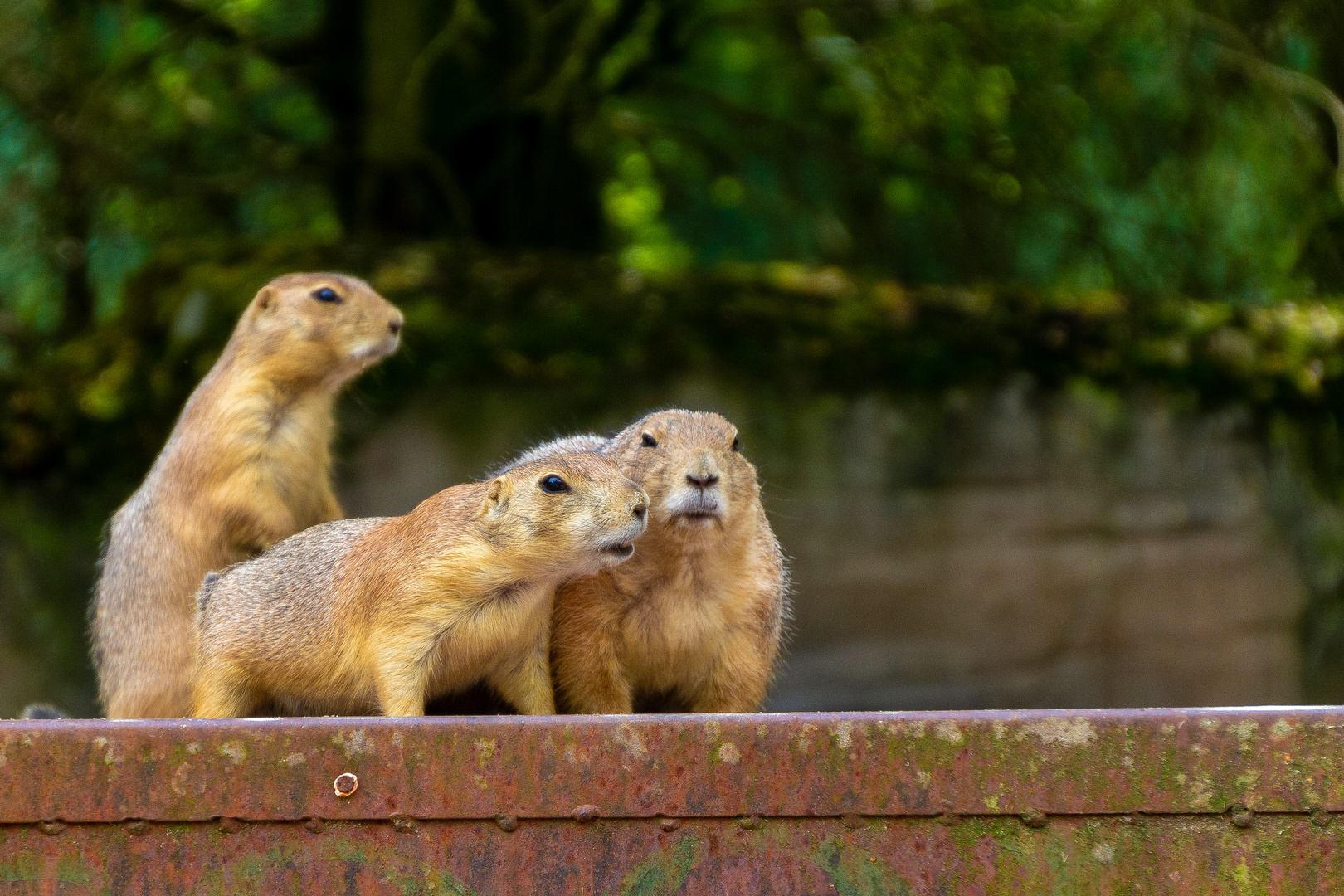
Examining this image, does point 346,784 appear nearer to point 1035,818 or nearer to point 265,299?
point 1035,818

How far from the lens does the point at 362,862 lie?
2.60 metres

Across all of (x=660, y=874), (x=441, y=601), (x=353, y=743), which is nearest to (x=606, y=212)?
(x=441, y=601)

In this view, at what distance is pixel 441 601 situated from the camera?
3516 millimetres

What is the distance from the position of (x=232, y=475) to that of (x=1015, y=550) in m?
6.76

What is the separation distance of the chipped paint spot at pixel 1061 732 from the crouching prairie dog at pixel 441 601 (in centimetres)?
117

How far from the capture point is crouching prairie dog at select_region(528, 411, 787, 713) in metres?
3.72

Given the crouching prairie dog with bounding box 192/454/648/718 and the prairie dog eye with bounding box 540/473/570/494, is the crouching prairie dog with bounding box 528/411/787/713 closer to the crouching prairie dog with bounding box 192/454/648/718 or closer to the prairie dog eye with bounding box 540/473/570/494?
the crouching prairie dog with bounding box 192/454/648/718

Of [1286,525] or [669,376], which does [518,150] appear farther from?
[1286,525]

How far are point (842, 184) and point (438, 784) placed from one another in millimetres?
9849

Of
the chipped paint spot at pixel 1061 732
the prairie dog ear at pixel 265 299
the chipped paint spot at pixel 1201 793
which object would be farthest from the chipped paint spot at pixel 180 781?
the prairie dog ear at pixel 265 299

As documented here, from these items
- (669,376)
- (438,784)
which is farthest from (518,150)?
(438,784)

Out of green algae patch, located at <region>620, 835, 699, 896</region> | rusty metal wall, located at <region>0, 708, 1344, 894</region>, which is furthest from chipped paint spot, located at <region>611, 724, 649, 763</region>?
green algae patch, located at <region>620, 835, 699, 896</region>

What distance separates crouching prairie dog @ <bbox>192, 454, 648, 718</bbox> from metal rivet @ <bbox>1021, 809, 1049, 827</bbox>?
1229 mm

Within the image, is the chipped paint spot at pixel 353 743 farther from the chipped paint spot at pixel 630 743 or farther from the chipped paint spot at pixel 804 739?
the chipped paint spot at pixel 804 739
